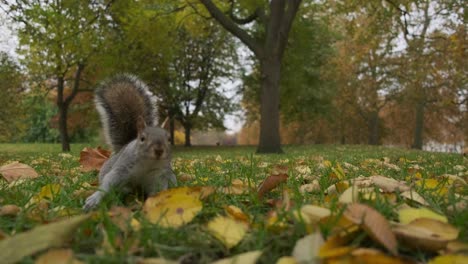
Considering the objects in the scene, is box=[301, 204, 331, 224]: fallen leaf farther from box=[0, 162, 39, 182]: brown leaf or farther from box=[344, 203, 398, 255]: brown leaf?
box=[0, 162, 39, 182]: brown leaf

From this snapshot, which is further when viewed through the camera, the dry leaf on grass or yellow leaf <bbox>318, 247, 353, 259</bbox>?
the dry leaf on grass

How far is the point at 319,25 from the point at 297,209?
19713mm

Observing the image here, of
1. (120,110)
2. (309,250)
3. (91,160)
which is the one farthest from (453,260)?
(91,160)

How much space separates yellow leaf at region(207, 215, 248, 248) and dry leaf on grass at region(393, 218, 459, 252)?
0.42 m

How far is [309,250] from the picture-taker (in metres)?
0.92

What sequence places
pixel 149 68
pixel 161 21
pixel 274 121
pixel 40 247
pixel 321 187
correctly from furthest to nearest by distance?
pixel 149 68
pixel 161 21
pixel 274 121
pixel 321 187
pixel 40 247

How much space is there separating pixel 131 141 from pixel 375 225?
58.9 inches

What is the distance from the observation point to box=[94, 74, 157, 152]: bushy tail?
2.38 m

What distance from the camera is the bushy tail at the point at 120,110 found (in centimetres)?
238

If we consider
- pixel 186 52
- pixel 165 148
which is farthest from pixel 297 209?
pixel 186 52

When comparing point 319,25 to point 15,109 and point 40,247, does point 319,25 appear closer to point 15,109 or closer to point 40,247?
point 15,109

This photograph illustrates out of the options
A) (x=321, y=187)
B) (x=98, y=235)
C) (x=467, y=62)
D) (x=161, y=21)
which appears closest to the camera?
(x=98, y=235)

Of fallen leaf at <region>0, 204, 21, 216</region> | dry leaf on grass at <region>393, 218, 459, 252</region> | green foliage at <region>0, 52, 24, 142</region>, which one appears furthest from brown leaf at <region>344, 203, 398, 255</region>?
green foliage at <region>0, 52, 24, 142</region>

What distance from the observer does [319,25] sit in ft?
64.4
